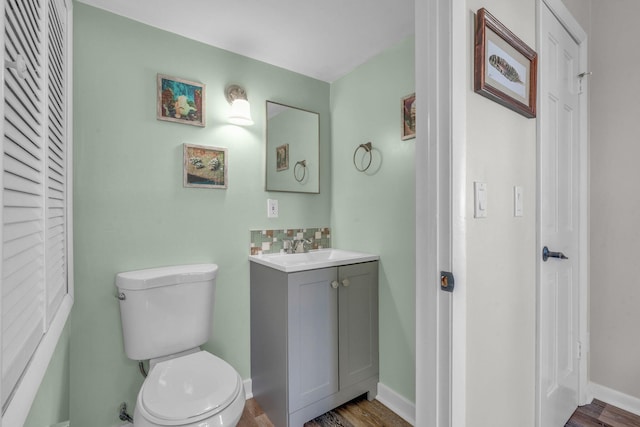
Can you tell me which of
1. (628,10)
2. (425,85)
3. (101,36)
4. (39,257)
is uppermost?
(628,10)

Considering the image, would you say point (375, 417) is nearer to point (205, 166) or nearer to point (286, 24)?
point (205, 166)

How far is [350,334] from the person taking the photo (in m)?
1.83

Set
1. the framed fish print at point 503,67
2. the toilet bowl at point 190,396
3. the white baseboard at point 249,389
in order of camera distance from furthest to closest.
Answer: the white baseboard at point 249,389
the toilet bowl at point 190,396
the framed fish print at point 503,67

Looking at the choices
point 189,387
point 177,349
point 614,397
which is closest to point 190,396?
point 189,387

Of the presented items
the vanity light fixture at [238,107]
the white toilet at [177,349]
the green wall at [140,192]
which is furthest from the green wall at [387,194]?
the white toilet at [177,349]

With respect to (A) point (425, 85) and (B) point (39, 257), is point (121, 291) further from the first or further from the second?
(A) point (425, 85)

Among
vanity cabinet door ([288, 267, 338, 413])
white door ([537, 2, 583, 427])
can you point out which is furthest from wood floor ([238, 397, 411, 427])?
white door ([537, 2, 583, 427])

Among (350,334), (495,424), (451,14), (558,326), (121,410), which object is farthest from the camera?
(350,334)

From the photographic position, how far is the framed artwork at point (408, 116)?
5.75 ft

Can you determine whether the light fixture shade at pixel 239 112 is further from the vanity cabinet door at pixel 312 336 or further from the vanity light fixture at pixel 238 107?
the vanity cabinet door at pixel 312 336

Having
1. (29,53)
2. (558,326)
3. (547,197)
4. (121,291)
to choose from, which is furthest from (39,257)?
(558,326)

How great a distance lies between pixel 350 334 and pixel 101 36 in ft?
6.83

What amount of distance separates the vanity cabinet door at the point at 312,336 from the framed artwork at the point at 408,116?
2.91 ft

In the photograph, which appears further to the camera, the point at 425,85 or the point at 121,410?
the point at 121,410
